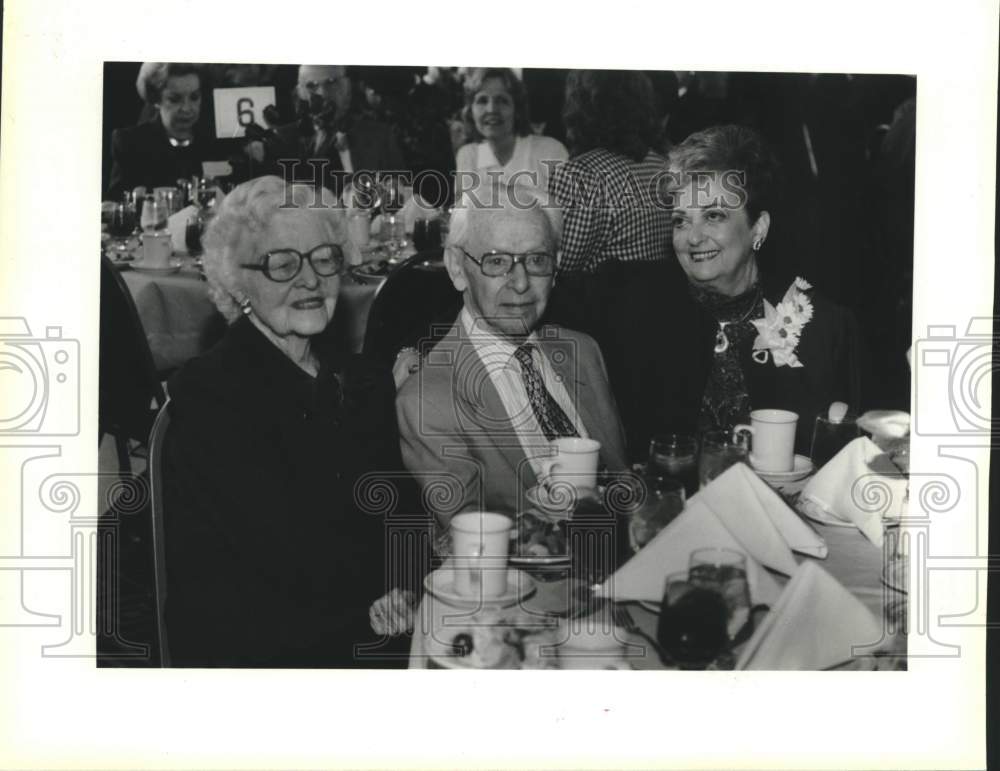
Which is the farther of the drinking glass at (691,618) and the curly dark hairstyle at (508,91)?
the curly dark hairstyle at (508,91)

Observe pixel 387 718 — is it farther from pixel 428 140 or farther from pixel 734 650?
pixel 428 140

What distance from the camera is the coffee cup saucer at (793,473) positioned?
2.01m

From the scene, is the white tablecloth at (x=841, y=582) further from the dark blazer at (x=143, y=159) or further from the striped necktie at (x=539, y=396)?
the dark blazer at (x=143, y=159)

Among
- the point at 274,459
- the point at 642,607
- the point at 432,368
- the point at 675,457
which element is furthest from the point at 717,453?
the point at 274,459

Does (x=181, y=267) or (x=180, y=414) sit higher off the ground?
(x=181, y=267)

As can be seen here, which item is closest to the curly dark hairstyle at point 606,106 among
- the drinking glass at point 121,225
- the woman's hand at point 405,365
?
the woman's hand at point 405,365

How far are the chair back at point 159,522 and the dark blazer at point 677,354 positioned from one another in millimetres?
699

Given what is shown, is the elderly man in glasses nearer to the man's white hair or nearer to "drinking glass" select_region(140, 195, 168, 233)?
the man's white hair

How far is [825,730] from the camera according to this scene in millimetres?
2045

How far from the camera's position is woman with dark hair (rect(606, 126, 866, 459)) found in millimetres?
2076

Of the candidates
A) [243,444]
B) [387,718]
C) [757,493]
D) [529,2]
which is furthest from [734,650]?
[529,2]

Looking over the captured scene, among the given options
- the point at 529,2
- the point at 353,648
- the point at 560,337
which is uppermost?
the point at 529,2

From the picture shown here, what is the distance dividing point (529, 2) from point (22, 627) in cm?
140

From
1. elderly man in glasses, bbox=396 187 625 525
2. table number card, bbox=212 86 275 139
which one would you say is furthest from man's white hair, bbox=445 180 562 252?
table number card, bbox=212 86 275 139
